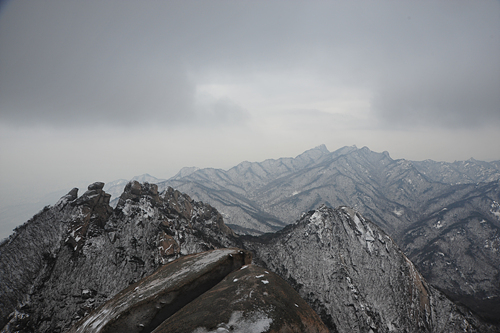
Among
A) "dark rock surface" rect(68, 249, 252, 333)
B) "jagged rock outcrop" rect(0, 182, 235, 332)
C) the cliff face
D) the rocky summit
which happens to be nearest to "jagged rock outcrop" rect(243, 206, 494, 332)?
the rocky summit

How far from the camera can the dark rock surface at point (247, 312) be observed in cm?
1656

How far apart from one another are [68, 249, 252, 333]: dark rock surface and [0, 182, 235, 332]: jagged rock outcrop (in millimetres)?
29416

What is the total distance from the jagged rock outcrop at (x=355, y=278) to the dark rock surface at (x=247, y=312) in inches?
2611

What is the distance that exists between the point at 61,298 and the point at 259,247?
2885 inches

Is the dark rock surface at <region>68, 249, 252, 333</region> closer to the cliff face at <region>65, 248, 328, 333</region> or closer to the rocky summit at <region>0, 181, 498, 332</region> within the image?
the cliff face at <region>65, 248, 328, 333</region>

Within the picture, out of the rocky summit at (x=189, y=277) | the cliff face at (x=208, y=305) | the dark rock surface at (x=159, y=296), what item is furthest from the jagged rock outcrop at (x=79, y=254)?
the cliff face at (x=208, y=305)

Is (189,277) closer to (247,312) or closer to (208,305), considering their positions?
(208,305)

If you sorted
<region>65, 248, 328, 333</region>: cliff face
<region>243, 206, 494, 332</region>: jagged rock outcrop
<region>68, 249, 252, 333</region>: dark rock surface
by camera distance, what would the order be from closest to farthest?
<region>65, 248, 328, 333</region>: cliff face
<region>68, 249, 252, 333</region>: dark rock surface
<region>243, 206, 494, 332</region>: jagged rock outcrop

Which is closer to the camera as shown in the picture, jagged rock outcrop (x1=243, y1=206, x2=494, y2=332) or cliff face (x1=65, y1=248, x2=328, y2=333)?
cliff face (x1=65, y1=248, x2=328, y2=333)

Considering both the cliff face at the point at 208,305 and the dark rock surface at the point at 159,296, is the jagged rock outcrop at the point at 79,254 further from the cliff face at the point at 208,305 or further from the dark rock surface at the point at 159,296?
the cliff face at the point at 208,305

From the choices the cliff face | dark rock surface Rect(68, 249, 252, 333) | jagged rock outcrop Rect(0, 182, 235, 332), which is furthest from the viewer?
jagged rock outcrop Rect(0, 182, 235, 332)

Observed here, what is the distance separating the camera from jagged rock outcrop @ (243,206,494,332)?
70.8 m

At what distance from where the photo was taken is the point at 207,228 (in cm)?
9881

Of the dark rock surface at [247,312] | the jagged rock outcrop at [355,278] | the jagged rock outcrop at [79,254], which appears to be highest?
the dark rock surface at [247,312]
